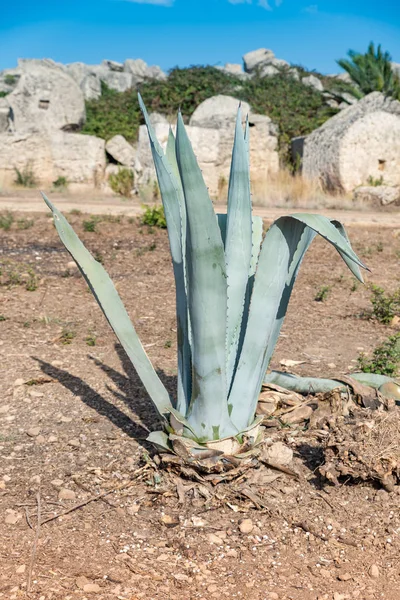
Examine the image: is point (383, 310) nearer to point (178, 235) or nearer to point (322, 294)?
point (322, 294)

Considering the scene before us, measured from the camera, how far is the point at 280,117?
17469 millimetres

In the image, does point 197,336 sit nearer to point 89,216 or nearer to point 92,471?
point 92,471

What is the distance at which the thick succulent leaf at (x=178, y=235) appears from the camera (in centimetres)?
222

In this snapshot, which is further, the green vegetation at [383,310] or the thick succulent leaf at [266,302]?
the green vegetation at [383,310]

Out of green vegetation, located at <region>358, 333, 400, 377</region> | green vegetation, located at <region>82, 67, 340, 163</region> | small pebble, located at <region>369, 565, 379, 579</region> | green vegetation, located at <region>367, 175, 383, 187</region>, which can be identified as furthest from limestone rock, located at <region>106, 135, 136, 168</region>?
small pebble, located at <region>369, 565, 379, 579</region>

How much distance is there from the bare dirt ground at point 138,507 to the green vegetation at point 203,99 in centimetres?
1423

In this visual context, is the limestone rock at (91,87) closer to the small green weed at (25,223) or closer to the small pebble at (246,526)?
the small green weed at (25,223)

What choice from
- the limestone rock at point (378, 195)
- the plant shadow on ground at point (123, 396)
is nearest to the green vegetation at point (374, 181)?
the limestone rock at point (378, 195)

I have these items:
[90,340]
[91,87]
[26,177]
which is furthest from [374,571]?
[91,87]

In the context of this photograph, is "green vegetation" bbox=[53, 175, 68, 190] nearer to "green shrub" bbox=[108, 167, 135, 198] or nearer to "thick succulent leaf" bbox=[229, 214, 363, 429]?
"green shrub" bbox=[108, 167, 135, 198]

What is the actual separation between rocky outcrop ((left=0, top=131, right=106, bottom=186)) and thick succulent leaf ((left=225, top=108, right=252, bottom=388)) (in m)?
13.8

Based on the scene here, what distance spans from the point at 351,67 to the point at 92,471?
19455mm

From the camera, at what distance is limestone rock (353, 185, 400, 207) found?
12.5m

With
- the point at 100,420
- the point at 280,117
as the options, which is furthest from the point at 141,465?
the point at 280,117
